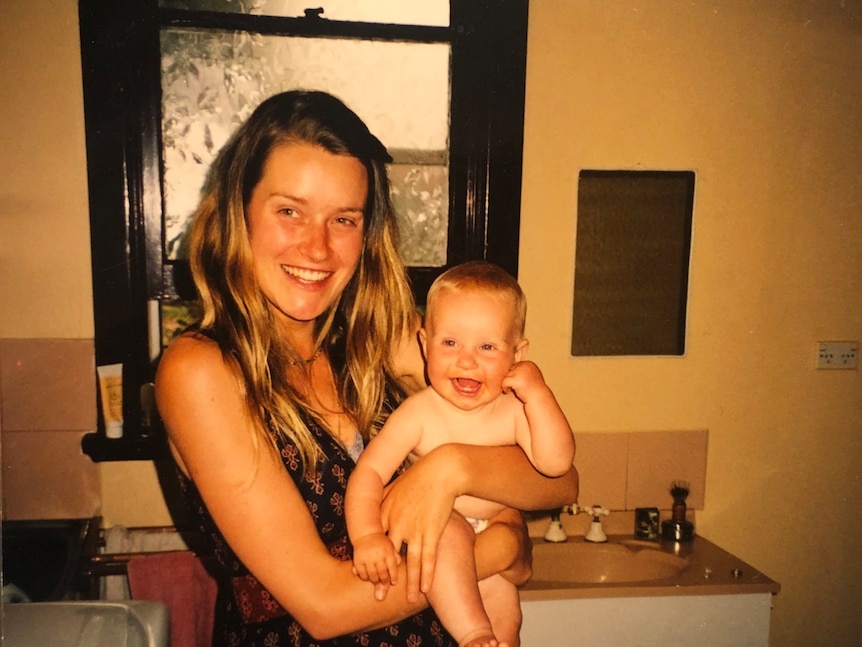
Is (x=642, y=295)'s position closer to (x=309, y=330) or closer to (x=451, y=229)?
(x=451, y=229)

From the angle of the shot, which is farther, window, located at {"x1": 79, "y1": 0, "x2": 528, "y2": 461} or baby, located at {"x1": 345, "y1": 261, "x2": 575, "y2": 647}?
window, located at {"x1": 79, "y1": 0, "x2": 528, "y2": 461}

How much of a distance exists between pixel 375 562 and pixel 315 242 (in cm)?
56

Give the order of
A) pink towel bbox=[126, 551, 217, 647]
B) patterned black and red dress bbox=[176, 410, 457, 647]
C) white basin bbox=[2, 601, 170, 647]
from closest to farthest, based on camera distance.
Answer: white basin bbox=[2, 601, 170, 647], patterned black and red dress bbox=[176, 410, 457, 647], pink towel bbox=[126, 551, 217, 647]

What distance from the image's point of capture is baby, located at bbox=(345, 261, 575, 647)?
1.08 metres

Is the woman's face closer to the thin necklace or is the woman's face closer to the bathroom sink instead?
the thin necklace

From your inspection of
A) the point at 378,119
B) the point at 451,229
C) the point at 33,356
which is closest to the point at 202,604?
the point at 33,356

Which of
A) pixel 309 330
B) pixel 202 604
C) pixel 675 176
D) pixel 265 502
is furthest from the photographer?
pixel 675 176

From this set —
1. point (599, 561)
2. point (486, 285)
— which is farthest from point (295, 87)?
point (599, 561)

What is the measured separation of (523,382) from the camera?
118 centimetres

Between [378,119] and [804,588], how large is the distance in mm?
2452

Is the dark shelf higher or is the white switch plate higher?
the white switch plate

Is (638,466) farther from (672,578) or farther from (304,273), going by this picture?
(304,273)

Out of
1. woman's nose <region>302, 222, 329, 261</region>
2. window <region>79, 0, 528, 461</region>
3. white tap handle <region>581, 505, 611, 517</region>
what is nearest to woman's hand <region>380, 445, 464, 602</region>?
woman's nose <region>302, 222, 329, 261</region>

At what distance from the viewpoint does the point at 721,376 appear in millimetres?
2416
